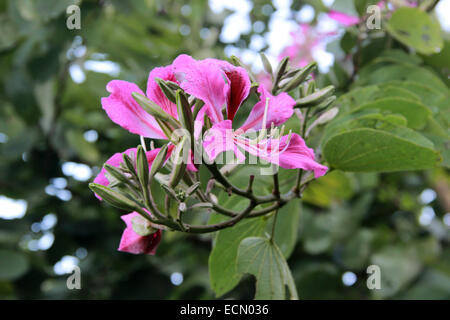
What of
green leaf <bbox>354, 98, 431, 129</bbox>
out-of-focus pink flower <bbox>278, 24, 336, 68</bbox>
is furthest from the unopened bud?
out-of-focus pink flower <bbox>278, 24, 336, 68</bbox>

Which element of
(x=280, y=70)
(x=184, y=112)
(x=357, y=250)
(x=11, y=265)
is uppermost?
(x=280, y=70)

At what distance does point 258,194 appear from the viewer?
1.20m

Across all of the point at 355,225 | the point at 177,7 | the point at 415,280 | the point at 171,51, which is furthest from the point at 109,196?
the point at 177,7

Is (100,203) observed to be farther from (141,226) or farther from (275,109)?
(275,109)

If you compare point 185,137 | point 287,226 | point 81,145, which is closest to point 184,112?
point 185,137

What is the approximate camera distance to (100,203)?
8.67 ft

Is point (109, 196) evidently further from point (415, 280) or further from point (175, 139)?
point (415, 280)

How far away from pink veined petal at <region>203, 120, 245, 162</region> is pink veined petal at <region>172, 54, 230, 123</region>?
7cm

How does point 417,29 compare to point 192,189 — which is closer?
point 192,189

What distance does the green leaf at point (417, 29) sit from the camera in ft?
4.79

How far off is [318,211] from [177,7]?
74.1 inches

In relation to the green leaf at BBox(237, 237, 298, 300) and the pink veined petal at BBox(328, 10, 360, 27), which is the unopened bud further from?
the pink veined petal at BBox(328, 10, 360, 27)

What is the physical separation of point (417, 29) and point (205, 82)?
1.03m

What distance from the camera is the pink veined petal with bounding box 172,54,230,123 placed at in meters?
0.78
